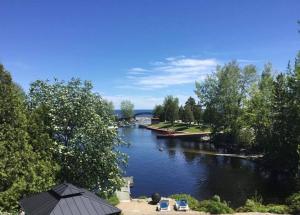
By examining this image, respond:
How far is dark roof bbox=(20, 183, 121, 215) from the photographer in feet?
53.5

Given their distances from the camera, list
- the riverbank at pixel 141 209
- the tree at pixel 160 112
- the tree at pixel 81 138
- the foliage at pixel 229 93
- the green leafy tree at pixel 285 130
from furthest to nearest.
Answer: the tree at pixel 160 112
the foliage at pixel 229 93
the green leafy tree at pixel 285 130
the riverbank at pixel 141 209
the tree at pixel 81 138

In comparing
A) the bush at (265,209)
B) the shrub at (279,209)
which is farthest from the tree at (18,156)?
the shrub at (279,209)

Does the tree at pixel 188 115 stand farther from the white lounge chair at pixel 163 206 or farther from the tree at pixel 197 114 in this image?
the white lounge chair at pixel 163 206

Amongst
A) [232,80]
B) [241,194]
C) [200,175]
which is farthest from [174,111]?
[241,194]

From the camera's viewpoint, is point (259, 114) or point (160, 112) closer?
point (259, 114)

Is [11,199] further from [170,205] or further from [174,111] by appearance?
[174,111]

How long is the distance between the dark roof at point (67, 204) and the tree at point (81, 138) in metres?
8.64

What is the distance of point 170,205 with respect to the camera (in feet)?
108

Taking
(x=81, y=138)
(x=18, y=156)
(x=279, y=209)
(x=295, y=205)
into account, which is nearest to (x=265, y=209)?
(x=279, y=209)

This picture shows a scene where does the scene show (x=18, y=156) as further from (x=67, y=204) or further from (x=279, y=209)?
(x=279, y=209)

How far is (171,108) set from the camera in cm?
14262

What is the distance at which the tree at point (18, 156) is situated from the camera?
2228 centimetres

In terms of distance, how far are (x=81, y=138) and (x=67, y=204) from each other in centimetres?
1077

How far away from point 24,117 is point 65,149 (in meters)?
4.23
